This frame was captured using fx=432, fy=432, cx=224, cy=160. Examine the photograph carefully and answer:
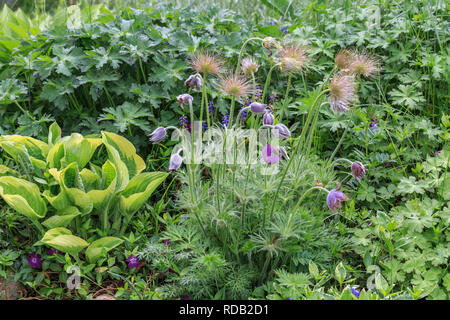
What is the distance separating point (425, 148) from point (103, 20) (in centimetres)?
216

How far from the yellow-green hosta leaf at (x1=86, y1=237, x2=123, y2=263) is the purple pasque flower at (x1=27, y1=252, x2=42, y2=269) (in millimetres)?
249

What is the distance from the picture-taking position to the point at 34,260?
2.01 m

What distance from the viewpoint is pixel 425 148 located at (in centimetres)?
251

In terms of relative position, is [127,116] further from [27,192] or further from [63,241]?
[63,241]

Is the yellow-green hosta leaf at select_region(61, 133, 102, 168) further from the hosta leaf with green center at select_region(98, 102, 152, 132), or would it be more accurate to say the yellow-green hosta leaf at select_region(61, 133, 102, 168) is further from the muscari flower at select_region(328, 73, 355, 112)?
the muscari flower at select_region(328, 73, 355, 112)

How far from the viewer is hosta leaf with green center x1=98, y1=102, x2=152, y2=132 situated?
93.4 inches

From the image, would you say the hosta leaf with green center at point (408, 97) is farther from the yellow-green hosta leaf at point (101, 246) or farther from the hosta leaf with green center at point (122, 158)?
the yellow-green hosta leaf at point (101, 246)

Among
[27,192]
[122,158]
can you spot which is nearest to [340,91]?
[122,158]

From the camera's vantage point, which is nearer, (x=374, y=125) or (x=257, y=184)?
(x=257, y=184)

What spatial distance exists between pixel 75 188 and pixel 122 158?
0.39m

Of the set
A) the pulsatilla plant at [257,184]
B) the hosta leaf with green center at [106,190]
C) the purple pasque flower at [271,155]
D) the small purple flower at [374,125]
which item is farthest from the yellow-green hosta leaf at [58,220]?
the small purple flower at [374,125]

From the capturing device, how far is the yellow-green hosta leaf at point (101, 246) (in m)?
1.96

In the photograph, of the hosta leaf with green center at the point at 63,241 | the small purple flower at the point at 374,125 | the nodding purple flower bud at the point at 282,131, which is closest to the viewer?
the nodding purple flower bud at the point at 282,131
